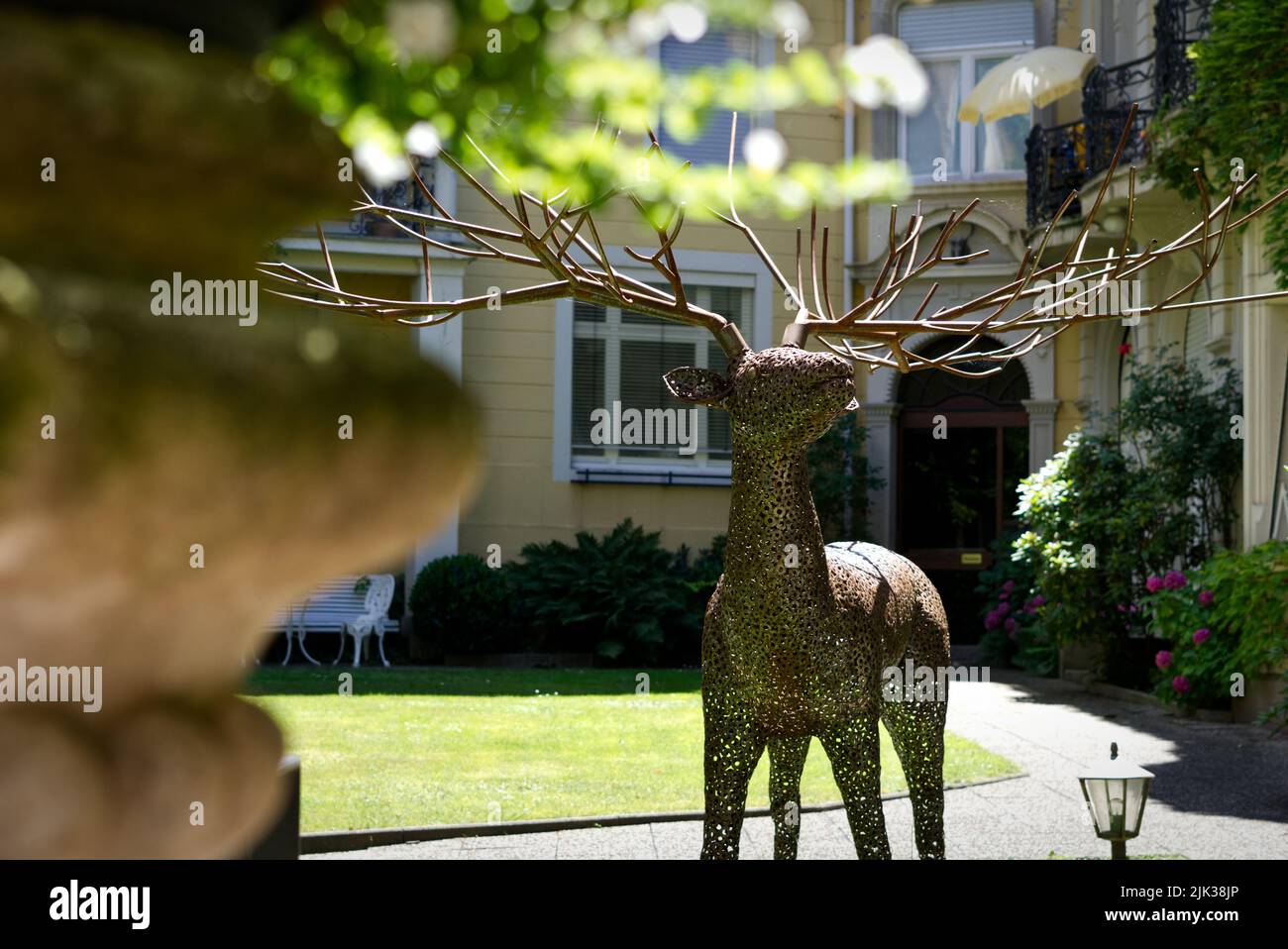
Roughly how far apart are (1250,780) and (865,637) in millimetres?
5401

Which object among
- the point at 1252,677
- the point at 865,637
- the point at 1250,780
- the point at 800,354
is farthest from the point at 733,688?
the point at 1252,677

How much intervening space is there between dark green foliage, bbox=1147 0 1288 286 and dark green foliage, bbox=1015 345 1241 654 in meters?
2.55

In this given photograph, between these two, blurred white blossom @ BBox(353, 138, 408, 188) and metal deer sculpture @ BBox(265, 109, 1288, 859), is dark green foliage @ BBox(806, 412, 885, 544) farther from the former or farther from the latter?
blurred white blossom @ BBox(353, 138, 408, 188)

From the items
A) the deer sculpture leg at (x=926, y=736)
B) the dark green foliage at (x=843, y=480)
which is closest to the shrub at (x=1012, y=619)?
the dark green foliage at (x=843, y=480)

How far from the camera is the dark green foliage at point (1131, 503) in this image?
40.7 ft

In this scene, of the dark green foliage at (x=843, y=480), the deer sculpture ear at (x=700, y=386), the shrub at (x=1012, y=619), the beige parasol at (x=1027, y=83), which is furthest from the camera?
the dark green foliage at (x=843, y=480)

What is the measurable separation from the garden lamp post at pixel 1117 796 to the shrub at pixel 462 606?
10023 mm

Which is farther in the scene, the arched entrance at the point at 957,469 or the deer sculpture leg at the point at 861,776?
the arched entrance at the point at 957,469

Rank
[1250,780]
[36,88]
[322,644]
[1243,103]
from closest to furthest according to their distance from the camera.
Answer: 1. [36,88]
2. [1250,780]
3. [1243,103]
4. [322,644]

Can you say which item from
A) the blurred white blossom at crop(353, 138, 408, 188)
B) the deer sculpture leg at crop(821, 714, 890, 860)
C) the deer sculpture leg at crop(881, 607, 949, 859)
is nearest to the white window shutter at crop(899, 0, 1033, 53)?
the deer sculpture leg at crop(881, 607, 949, 859)

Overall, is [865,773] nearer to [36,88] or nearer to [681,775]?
[36,88]

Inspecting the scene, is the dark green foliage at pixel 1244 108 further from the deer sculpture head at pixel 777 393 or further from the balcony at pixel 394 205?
the balcony at pixel 394 205

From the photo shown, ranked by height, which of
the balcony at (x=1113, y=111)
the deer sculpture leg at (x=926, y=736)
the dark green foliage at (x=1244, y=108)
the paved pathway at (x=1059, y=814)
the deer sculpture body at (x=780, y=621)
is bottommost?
the paved pathway at (x=1059, y=814)

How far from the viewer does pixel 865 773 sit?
13.4 ft
